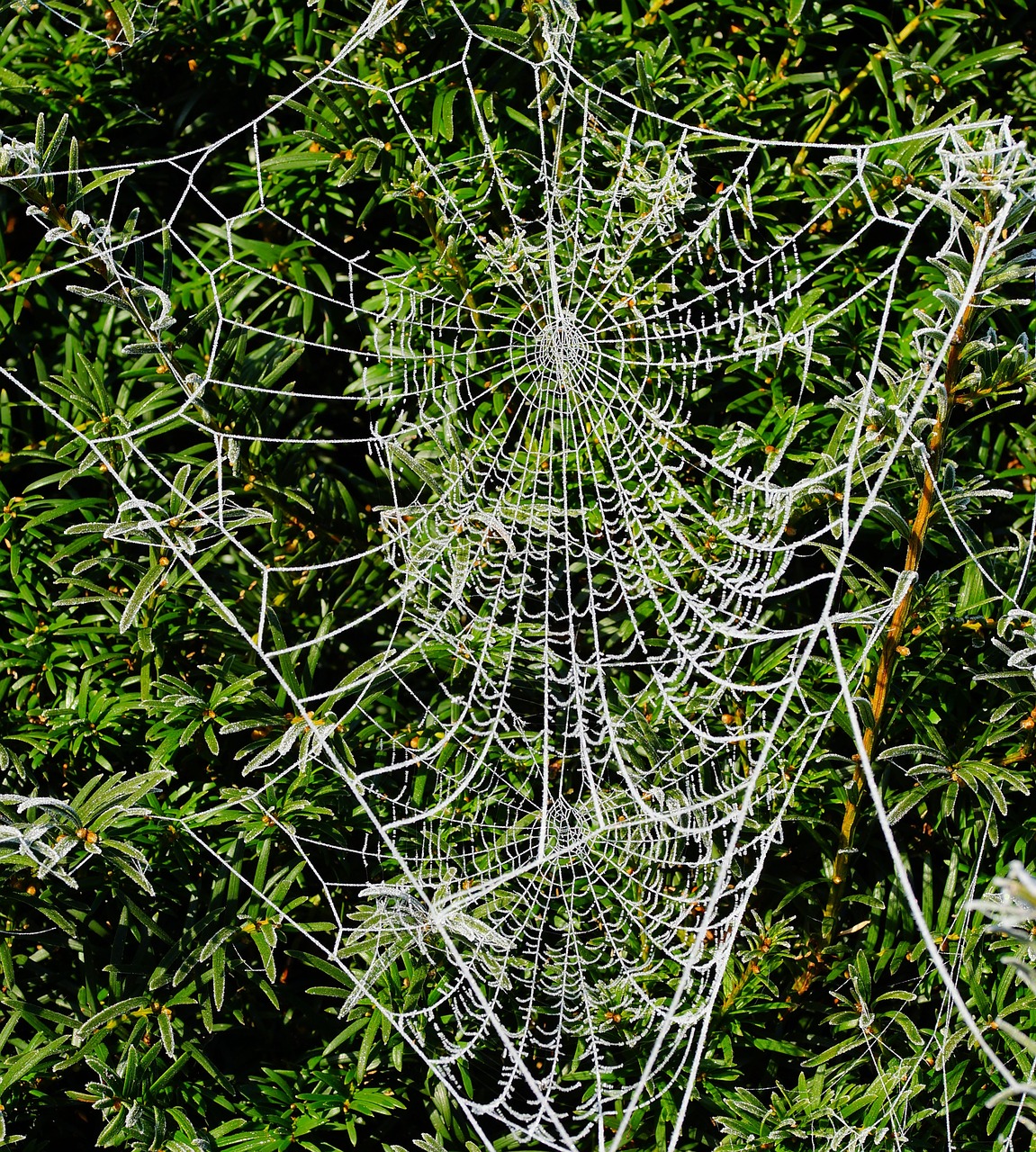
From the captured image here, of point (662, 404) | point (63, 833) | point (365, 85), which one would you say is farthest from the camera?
point (662, 404)

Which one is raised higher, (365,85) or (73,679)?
(365,85)

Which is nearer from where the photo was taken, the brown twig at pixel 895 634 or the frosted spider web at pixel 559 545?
the brown twig at pixel 895 634

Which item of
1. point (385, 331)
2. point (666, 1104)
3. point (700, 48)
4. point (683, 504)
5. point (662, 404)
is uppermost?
point (700, 48)

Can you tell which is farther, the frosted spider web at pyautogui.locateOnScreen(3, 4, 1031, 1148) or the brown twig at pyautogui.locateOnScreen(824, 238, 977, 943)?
the frosted spider web at pyautogui.locateOnScreen(3, 4, 1031, 1148)

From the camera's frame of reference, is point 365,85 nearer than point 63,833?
No

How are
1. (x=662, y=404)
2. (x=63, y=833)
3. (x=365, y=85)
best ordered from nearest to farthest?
1. (x=63, y=833)
2. (x=365, y=85)
3. (x=662, y=404)

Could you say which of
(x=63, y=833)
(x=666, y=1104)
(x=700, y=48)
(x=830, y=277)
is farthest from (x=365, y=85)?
(x=666, y=1104)

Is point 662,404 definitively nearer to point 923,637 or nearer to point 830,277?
point 830,277

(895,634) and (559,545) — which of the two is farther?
(559,545)
